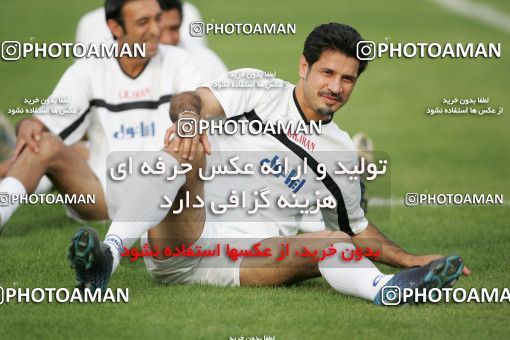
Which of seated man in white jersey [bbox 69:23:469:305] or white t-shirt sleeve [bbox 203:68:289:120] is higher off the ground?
white t-shirt sleeve [bbox 203:68:289:120]

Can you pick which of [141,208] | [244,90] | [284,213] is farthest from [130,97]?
[141,208]

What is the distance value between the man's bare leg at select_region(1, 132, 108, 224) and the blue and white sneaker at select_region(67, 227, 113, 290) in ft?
6.78

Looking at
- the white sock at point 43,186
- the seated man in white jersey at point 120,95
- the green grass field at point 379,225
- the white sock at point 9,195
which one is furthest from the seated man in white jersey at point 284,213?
the white sock at point 43,186

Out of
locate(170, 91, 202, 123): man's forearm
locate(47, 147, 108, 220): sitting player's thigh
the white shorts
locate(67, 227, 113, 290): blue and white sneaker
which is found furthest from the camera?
locate(47, 147, 108, 220): sitting player's thigh

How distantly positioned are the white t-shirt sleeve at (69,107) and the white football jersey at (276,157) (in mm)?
2176

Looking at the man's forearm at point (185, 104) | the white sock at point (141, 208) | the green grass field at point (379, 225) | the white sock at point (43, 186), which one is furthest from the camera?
the white sock at point (43, 186)

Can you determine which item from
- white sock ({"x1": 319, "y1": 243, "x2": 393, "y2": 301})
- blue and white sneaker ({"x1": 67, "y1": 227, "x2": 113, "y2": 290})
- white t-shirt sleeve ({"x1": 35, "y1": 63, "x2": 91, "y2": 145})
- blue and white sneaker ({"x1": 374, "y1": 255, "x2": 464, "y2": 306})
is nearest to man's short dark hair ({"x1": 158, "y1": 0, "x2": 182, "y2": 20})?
white t-shirt sleeve ({"x1": 35, "y1": 63, "x2": 91, "y2": 145})

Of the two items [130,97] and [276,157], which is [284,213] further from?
[130,97]

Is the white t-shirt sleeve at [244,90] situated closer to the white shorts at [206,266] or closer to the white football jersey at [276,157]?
the white football jersey at [276,157]

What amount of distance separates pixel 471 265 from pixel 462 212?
83.2 inches

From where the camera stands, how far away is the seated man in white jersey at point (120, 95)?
8.84m

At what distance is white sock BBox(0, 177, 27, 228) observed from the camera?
8.08 metres

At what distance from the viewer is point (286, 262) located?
659 cm

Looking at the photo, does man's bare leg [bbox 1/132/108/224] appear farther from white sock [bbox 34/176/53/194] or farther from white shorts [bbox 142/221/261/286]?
white shorts [bbox 142/221/261/286]
